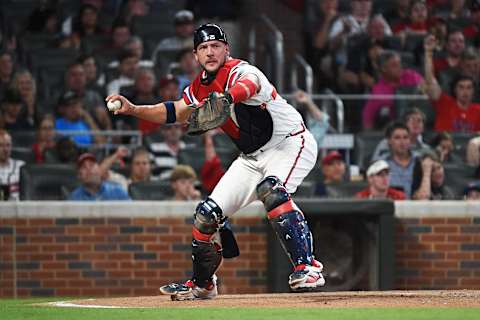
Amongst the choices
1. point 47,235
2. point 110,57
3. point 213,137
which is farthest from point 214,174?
point 110,57

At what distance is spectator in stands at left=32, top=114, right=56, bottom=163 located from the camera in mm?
13188

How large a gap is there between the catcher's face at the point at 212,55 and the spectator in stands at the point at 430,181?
176 inches

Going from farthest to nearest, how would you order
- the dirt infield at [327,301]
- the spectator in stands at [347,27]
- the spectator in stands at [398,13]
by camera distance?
1. the spectator in stands at [398,13]
2. the spectator in stands at [347,27]
3. the dirt infield at [327,301]

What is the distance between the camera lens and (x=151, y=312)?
7.75 meters

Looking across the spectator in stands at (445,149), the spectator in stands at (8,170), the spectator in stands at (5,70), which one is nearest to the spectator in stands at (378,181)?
the spectator in stands at (445,149)

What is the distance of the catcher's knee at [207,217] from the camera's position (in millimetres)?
8562

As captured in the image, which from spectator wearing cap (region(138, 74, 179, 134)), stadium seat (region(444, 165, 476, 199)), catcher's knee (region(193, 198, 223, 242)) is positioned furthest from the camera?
spectator wearing cap (region(138, 74, 179, 134))

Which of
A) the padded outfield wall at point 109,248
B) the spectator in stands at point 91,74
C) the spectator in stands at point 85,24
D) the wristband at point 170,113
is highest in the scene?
the spectator in stands at point 85,24

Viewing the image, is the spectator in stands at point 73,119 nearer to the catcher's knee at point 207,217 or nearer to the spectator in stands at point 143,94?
the spectator in stands at point 143,94

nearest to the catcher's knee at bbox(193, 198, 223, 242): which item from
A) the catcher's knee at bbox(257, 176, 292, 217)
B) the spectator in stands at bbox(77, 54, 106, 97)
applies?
the catcher's knee at bbox(257, 176, 292, 217)

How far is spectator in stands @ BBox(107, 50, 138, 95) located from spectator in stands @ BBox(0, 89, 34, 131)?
1.09 meters

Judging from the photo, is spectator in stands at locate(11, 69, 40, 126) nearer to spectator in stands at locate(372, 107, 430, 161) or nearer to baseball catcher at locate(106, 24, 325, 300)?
spectator in stands at locate(372, 107, 430, 161)

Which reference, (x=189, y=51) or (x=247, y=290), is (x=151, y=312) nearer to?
(x=247, y=290)

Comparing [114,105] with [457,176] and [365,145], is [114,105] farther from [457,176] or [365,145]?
[365,145]
